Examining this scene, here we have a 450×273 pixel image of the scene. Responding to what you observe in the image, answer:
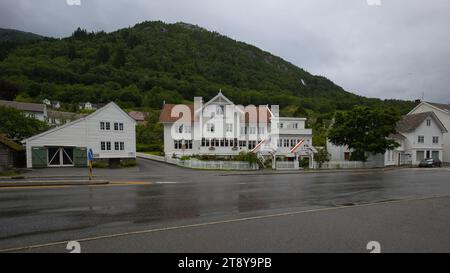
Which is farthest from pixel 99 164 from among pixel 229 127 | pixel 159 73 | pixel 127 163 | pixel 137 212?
pixel 159 73

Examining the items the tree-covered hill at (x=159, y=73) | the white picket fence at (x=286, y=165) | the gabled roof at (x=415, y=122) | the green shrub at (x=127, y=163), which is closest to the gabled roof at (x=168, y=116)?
the green shrub at (x=127, y=163)

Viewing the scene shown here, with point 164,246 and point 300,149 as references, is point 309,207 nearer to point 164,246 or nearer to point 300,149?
point 164,246

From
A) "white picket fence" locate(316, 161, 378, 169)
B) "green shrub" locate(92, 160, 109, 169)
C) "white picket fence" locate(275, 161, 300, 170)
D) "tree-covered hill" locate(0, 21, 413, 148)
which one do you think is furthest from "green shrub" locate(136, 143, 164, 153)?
"tree-covered hill" locate(0, 21, 413, 148)

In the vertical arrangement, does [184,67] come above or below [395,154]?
above

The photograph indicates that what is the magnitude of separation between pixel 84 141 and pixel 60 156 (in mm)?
3155

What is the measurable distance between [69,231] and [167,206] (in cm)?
380

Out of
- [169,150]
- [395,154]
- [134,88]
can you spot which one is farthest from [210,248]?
[134,88]

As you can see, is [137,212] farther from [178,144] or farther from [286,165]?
[178,144]

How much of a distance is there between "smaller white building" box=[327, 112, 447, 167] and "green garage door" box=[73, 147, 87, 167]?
39243 mm

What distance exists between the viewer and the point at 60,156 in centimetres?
3425

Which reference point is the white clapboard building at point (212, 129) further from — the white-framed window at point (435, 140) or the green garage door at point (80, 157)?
the white-framed window at point (435, 140)
